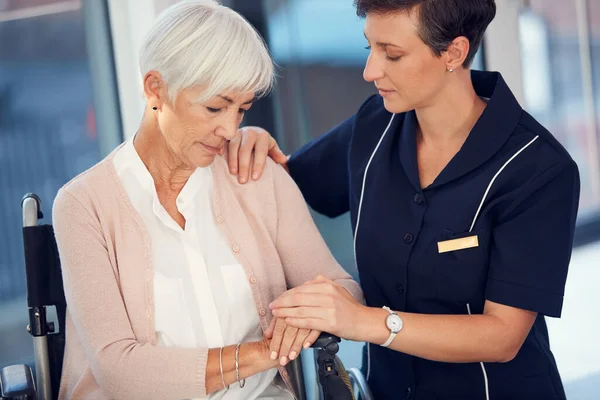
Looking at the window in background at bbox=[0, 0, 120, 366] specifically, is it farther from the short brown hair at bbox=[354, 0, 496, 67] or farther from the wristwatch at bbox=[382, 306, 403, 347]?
the wristwatch at bbox=[382, 306, 403, 347]

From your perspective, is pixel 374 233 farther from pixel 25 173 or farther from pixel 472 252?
pixel 25 173

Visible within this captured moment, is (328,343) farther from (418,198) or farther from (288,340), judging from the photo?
(418,198)

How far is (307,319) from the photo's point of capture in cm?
168

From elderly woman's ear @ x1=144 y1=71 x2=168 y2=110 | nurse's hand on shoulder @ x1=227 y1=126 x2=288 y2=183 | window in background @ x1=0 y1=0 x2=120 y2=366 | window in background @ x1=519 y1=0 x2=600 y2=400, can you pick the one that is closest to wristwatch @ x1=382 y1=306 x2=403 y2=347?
nurse's hand on shoulder @ x1=227 y1=126 x2=288 y2=183

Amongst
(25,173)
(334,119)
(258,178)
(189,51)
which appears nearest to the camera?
(189,51)

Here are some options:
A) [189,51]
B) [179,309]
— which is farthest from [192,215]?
[189,51]

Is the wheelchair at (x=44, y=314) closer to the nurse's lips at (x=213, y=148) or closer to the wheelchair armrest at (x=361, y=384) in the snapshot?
the wheelchair armrest at (x=361, y=384)

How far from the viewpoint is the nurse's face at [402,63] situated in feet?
5.90

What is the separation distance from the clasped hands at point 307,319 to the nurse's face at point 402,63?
495mm

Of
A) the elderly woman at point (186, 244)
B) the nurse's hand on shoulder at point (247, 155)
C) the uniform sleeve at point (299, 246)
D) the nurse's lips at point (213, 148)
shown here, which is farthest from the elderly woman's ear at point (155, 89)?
the uniform sleeve at point (299, 246)

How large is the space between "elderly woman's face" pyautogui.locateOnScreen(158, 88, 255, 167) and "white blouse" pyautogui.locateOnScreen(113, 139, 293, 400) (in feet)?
0.39

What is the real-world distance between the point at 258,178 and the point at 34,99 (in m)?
1.05

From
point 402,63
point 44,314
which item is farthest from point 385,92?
point 44,314

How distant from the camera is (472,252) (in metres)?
1.83
